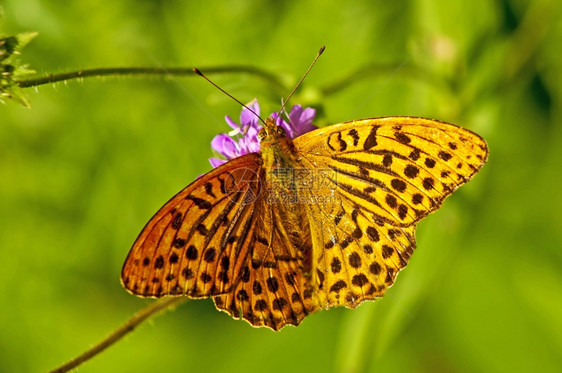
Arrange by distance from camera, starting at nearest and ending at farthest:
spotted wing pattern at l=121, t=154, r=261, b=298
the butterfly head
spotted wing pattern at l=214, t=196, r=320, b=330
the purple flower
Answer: spotted wing pattern at l=121, t=154, r=261, b=298 < spotted wing pattern at l=214, t=196, r=320, b=330 < the butterfly head < the purple flower

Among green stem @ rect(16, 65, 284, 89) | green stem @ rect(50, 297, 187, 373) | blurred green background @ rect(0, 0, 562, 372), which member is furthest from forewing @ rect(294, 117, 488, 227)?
blurred green background @ rect(0, 0, 562, 372)

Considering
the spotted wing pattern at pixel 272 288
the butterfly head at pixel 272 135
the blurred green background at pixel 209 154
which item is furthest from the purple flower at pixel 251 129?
the blurred green background at pixel 209 154

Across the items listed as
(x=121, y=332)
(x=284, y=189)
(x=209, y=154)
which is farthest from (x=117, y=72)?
(x=209, y=154)

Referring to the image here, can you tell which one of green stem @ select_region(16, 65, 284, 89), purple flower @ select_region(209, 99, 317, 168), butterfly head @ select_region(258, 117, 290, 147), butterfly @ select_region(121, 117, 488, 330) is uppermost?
green stem @ select_region(16, 65, 284, 89)

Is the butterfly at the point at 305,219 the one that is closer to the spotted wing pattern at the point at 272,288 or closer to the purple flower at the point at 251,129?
the spotted wing pattern at the point at 272,288

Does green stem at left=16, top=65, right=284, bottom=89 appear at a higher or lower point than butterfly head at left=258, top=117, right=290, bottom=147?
higher

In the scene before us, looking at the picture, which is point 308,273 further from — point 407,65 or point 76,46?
point 76,46

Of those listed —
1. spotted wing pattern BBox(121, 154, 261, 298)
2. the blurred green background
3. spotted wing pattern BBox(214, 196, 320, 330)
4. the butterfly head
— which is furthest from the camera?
the blurred green background

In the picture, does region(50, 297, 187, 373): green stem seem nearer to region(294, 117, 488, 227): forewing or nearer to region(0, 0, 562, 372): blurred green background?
region(294, 117, 488, 227): forewing
